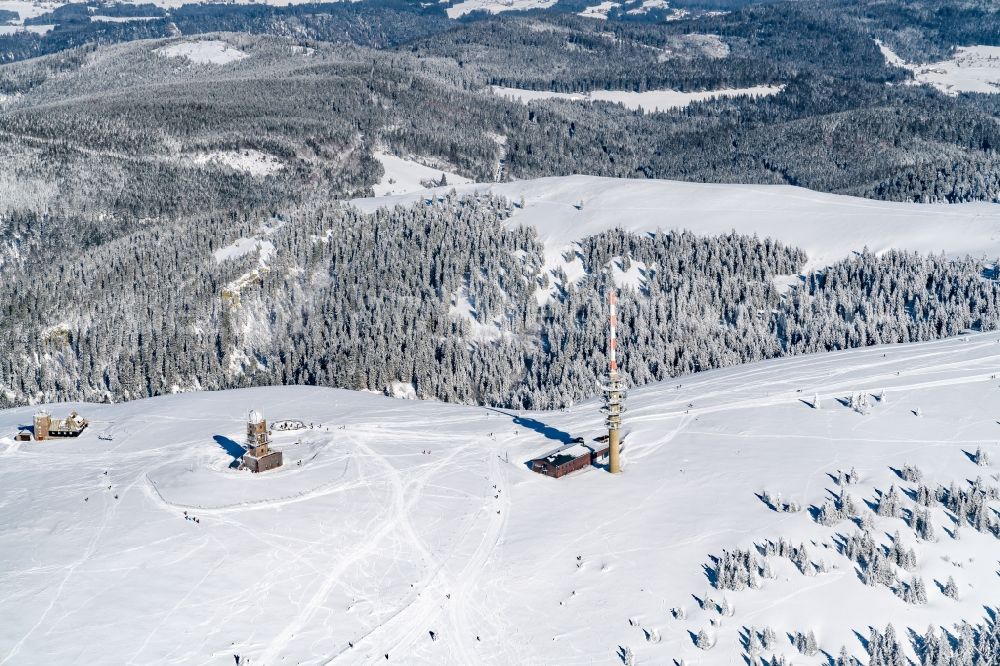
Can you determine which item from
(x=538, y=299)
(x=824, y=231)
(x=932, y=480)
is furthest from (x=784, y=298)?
(x=932, y=480)

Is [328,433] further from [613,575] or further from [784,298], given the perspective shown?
[784,298]

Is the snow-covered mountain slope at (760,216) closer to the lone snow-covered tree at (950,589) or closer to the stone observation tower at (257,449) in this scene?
the stone observation tower at (257,449)

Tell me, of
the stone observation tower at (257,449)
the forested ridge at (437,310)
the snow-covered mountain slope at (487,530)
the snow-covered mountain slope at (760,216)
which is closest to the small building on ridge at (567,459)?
the snow-covered mountain slope at (487,530)

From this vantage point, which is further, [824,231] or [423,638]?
[824,231]

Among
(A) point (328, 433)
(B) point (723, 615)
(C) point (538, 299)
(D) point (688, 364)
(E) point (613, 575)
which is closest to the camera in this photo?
(B) point (723, 615)

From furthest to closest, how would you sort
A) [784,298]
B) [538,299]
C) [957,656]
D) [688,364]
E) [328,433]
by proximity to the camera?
[538,299] → [784,298] → [688,364] → [328,433] → [957,656]

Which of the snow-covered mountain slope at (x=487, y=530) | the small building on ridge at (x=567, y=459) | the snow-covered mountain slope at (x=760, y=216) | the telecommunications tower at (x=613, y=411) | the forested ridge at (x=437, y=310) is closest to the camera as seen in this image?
the snow-covered mountain slope at (x=487, y=530)
